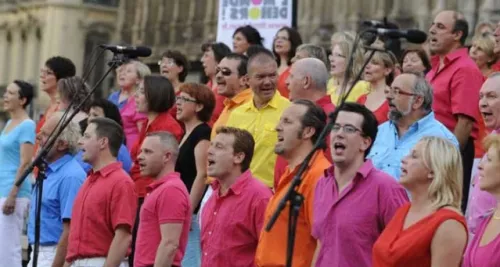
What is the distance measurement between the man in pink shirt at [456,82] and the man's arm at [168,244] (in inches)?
90.9

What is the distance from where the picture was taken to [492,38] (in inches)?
513

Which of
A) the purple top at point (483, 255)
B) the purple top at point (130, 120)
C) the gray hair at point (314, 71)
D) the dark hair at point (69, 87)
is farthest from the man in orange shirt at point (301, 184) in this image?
the purple top at point (130, 120)

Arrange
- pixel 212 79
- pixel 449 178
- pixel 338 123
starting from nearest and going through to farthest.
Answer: pixel 449 178 < pixel 338 123 < pixel 212 79

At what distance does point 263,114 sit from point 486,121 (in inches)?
87.0

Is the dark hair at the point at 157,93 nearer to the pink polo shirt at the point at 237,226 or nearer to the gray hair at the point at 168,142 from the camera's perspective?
the gray hair at the point at 168,142

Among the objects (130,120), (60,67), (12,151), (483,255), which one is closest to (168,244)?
(483,255)

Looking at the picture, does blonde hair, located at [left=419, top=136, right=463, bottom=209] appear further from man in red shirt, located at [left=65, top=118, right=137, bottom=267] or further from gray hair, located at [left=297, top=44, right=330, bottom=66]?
gray hair, located at [left=297, top=44, right=330, bottom=66]

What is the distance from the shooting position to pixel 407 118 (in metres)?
10.8

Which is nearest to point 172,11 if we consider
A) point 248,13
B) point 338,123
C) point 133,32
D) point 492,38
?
point 133,32

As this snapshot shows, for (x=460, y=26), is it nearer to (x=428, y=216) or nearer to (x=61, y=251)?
(x=61, y=251)

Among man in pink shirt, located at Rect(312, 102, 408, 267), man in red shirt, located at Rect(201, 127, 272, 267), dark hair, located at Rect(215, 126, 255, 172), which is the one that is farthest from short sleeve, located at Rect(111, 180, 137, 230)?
man in pink shirt, located at Rect(312, 102, 408, 267)

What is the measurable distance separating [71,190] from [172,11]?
87.9 ft

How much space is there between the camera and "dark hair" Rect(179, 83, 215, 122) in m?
12.7

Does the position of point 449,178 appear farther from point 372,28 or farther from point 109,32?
point 109,32
